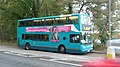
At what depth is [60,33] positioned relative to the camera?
76.5 ft

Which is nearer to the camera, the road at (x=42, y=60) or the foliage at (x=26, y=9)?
the road at (x=42, y=60)

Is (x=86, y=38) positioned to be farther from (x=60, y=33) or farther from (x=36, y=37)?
(x=36, y=37)

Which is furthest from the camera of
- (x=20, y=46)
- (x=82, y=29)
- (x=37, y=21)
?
(x=20, y=46)

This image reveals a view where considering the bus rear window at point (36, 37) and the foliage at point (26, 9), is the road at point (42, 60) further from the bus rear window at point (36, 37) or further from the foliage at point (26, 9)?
the foliage at point (26, 9)

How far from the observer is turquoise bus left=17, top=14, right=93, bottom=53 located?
21.8 m

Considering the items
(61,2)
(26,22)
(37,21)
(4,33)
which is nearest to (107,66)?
(37,21)

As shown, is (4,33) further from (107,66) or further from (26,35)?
(107,66)

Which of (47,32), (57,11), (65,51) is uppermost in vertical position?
(57,11)

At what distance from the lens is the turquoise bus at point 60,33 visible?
21812mm

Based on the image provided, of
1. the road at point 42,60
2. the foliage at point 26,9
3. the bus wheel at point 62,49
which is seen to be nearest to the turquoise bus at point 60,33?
the bus wheel at point 62,49

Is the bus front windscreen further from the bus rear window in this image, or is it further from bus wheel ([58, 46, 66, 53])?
the bus rear window

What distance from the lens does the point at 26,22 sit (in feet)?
90.5

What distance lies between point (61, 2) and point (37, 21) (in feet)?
18.6

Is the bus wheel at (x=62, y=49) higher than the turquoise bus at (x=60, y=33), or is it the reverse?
the turquoise bus at (x=60, y=33)
